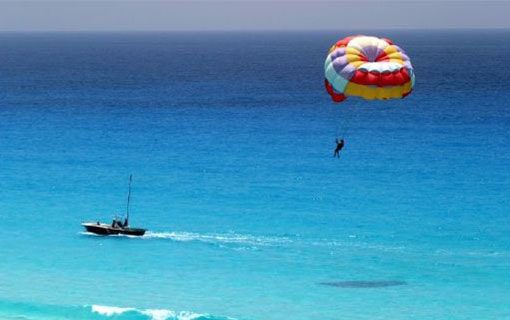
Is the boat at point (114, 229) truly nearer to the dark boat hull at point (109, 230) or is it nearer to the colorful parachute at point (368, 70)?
the dark boat hull at point (109, 230)

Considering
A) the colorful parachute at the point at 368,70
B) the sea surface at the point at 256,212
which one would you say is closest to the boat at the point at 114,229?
the sea surface at the point at 256,212

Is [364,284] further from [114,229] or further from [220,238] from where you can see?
[114,229]

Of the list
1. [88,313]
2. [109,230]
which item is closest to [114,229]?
[109,230]

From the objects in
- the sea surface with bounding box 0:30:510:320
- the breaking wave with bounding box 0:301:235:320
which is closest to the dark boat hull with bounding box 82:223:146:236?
the sea surface with bounding box 0:30:510:320

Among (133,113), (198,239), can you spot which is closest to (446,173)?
(198,239)

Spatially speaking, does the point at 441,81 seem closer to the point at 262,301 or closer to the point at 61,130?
the point at 61,130
